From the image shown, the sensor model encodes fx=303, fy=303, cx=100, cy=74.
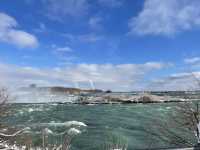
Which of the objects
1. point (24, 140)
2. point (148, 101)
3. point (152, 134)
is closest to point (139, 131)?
point (152, 134)

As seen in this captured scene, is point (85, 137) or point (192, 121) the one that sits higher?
point (192, 121)

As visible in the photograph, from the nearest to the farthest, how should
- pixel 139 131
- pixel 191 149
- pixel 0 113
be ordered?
1. pixel 191 149
2. pixel 0 113
3. pixel 139 131

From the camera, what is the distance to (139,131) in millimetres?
32875

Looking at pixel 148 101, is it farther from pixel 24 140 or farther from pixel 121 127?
pixel 24 140

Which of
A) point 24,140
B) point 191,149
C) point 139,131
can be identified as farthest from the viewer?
point 139,131

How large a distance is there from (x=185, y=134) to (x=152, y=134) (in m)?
3.51

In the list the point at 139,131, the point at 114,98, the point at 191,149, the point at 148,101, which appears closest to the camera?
the point at 191,149

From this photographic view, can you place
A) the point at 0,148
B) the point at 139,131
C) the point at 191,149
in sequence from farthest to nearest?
the point at 139,131
the point at 0,148
the point at 191,149

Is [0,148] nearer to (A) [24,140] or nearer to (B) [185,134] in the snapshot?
(A) [24,140]

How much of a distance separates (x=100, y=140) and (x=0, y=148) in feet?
67.9

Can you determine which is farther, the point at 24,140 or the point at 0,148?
the point at 24,140

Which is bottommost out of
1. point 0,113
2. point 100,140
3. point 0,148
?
point 100,140

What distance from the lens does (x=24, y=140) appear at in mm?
16516

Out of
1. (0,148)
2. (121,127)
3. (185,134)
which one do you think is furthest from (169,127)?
(0,148)
